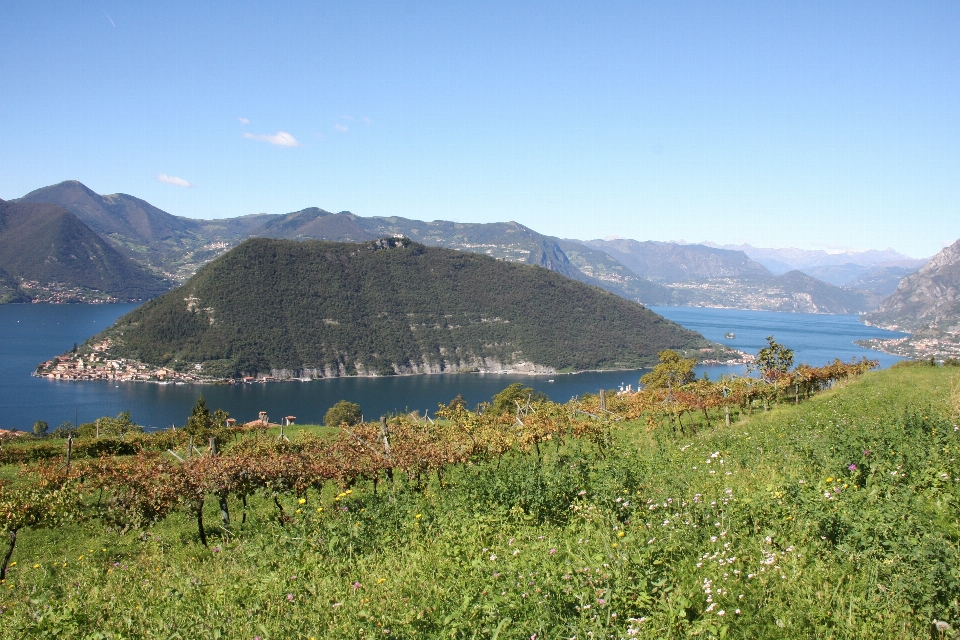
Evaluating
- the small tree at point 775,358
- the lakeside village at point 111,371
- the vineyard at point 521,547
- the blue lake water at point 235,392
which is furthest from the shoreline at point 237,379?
the vineyard at point 521,547

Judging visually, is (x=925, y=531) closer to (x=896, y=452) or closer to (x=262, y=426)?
(x=896, y=452)

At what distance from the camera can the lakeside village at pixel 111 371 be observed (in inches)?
4985

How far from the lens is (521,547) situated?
537cm

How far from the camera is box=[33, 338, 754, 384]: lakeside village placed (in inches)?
4985

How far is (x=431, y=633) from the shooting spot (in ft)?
12.8

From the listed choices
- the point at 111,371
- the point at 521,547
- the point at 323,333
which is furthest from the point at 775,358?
the point at 323,333

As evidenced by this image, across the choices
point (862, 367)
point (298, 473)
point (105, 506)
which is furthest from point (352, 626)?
point (862, 367)

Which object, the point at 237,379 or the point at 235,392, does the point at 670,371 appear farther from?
the point at 237,379

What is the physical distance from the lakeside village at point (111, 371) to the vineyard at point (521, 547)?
136 meters

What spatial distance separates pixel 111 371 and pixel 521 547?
15379 centimetres

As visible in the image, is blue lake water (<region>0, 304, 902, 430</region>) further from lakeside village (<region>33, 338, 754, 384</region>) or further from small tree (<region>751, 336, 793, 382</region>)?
small tree (<region>751, 336, 793, 382</region>)

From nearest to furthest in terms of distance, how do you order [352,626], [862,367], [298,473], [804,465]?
[352,626], [804,465], [298,473], [862,367]

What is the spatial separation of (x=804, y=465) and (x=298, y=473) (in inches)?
309

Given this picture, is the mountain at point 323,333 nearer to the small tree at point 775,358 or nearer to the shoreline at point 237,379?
the shoreline at point 237,379
